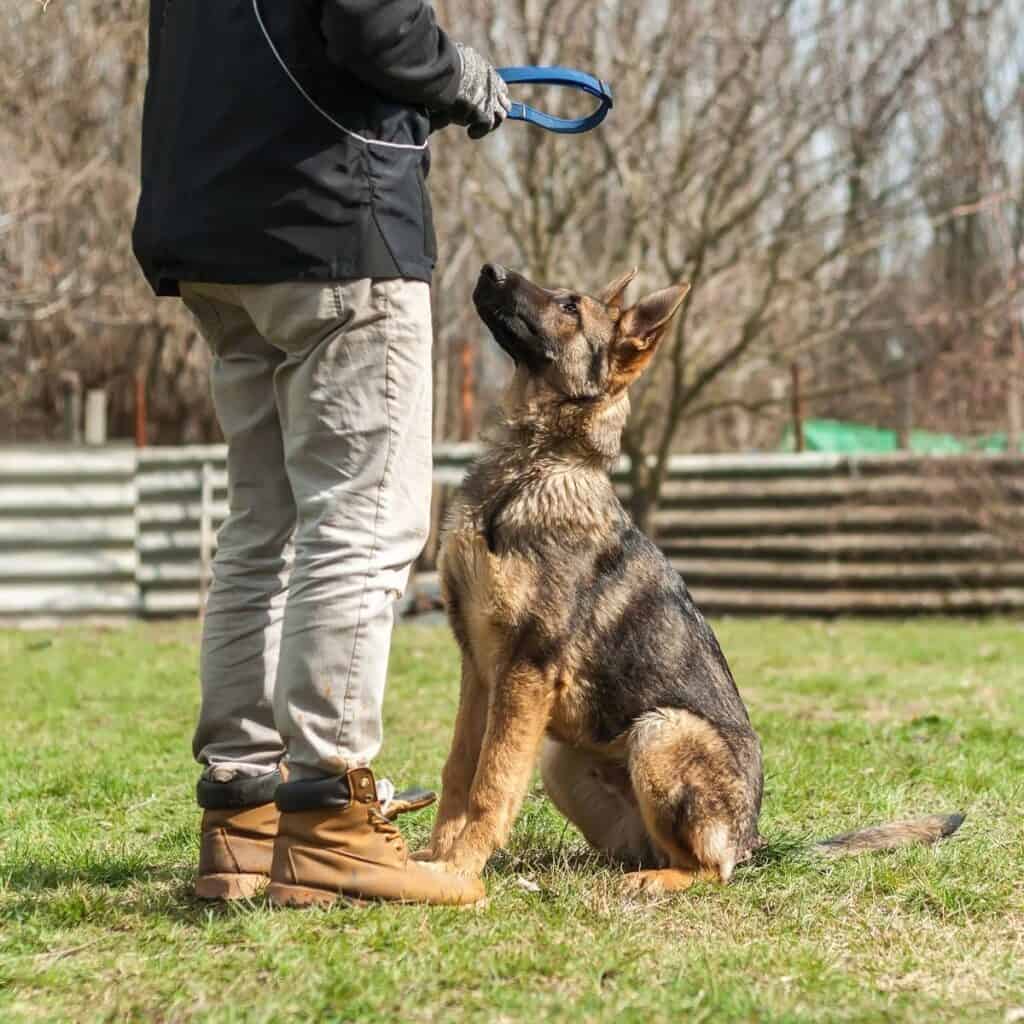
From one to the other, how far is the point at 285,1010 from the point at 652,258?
469 inches

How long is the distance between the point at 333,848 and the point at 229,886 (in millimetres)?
371

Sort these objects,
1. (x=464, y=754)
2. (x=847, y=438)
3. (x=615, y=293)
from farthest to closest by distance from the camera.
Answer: (x=847, y=438) → (x=615, y=293) → (x=464, y=754)

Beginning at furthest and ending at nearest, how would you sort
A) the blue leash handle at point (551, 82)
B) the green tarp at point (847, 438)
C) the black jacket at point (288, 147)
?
the green tarp at point (847, 438) → the blue leash handle at point (551, 82) → the black jacket at point (288, 147)

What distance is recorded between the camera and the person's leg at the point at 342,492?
3217 millimetres

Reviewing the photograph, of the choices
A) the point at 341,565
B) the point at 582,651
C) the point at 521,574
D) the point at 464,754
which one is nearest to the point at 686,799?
the point at 582,651

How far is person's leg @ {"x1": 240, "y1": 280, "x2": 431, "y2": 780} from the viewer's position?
3.22 metres

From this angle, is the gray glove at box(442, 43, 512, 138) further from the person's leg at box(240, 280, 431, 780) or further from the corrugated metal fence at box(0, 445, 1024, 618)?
the corrugated metal fence at box(0, 445, 1024, 618)

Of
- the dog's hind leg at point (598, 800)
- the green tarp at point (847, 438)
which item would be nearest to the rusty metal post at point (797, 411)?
the green tarp at point (847, 438)

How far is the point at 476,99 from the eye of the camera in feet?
11.2

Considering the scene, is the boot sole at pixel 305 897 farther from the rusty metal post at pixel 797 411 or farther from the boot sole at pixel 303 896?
the rusty metal post at pixel 797 411

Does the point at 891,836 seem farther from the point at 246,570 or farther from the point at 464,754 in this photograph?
the point at 246,570

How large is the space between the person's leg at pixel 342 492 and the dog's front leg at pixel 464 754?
A: 0.58 metres

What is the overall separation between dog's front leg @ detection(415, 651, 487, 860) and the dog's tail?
1015 mm

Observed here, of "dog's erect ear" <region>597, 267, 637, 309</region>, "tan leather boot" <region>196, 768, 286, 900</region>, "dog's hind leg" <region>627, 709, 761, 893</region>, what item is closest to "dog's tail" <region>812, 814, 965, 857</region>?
"dog's hind leg" <region>627, 709, 761, 893</region>
